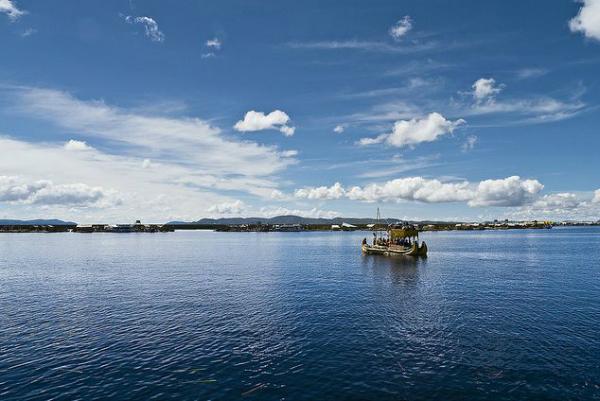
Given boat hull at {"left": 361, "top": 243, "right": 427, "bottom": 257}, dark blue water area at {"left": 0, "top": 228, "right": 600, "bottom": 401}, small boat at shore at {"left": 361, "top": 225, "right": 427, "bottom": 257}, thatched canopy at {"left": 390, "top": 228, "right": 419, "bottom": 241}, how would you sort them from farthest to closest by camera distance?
1. thatched canopy at {"left": 390, "top": 228, "right": 419, "bottom": 241}
2. small boat at shore at {"left": 361, "top": 225, "right": 427, "bottom": 257}
3. boat hull at {"left": 361, "top": 243, "right": 427, "bottom": 257}
4. dark blue water area at {"left": 0, "top": 228, "right": 600, "bottom": 401}

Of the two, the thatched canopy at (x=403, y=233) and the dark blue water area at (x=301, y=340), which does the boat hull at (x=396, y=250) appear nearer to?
the thatched canopy at (x=403, y=233)

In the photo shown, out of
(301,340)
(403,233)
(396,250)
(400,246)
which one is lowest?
(301,340)

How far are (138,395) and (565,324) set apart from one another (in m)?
41.7

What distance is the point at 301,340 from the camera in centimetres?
3650

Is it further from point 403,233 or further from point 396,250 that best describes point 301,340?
point 396,250

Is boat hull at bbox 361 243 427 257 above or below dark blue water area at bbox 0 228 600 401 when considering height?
above

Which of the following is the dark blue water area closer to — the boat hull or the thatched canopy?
the boat hull

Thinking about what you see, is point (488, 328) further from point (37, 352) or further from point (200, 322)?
point (37, 352)

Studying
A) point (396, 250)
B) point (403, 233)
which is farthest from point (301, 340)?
point (396, 250)

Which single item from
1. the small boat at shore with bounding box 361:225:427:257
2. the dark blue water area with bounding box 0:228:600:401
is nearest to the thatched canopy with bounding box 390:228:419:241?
the small boat at shore with bounding box 361:225:427:257

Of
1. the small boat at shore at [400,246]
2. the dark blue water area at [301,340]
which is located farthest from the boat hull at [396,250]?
the dark blue water area at [301,340]

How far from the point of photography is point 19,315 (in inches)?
1791

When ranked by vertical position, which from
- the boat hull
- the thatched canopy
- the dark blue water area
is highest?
the thatched canopy

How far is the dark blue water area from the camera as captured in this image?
86.6ft
